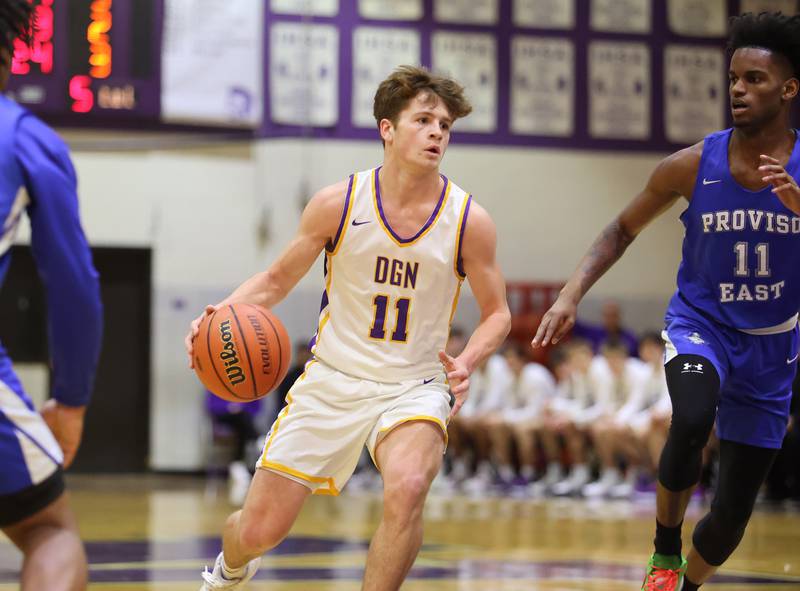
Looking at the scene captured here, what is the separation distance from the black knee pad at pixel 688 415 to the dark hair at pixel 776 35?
3.78 feet

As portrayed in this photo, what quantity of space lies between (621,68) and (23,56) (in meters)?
7.75

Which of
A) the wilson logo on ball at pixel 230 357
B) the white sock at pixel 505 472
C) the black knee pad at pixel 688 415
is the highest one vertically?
the wilson logo on ball at pixel 230 357

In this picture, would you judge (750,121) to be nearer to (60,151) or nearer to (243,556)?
(243,556)

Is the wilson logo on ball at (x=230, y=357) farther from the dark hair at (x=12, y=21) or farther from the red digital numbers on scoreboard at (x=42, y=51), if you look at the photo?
the red digital numbers on scoreboard at (x=42, y=51)

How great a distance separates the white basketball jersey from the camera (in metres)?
4.65

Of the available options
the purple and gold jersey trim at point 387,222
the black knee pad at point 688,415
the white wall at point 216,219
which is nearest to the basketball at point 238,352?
the purple and gold jersey trim at point 387,222

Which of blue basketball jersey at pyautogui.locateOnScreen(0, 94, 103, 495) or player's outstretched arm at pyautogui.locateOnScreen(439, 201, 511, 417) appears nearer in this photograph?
blue basketball jersey at pyautogui.locateOnScreen(0, 94, 103, 495)

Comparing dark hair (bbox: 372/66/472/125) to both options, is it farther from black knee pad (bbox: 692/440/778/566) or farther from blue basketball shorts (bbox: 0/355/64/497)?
blue basketball shorts (bbox: 0/355/64/497)

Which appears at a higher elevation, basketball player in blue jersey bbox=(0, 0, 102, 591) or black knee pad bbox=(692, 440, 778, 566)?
basketball player in blue jersey bbox=(0, 0, 102, 591)

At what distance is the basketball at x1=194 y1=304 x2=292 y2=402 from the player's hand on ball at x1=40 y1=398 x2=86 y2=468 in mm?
1705

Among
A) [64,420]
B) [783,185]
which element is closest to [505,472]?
[783,185]

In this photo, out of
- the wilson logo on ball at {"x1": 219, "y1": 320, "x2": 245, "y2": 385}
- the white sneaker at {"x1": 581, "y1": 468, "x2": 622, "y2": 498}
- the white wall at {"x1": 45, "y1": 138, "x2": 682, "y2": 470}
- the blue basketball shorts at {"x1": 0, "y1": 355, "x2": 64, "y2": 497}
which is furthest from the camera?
the white wall at {"x1": 45, "y1": 138, "x2": 682, "y2": 470}

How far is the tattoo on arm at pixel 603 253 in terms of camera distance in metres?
4.83

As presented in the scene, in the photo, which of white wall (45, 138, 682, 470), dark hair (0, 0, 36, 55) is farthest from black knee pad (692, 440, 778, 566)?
white wall (45, 138, 682, 470)
